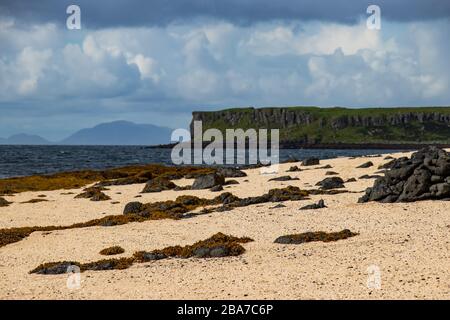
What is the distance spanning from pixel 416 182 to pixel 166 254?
16.8 meters

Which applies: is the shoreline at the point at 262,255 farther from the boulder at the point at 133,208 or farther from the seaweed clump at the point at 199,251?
the boulder at the point at 133,208

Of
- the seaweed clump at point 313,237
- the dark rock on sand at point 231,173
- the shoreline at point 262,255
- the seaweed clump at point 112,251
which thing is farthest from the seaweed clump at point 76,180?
the seaweed clump at point 313,237

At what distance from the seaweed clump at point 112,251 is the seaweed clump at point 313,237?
6.66 m

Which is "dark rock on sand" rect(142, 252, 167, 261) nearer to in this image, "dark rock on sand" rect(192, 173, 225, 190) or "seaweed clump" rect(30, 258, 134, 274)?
"seaweed clump" rect(30, 258, 134, 274)

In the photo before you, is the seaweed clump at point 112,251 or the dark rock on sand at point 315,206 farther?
the dark rock on sand at point 315,206

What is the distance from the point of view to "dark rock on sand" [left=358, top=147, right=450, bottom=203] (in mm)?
34312

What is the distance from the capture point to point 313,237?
26.1 m

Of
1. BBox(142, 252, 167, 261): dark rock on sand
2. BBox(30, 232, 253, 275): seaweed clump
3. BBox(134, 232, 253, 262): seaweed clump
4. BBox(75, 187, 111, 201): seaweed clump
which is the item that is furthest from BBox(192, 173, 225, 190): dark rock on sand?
BBox(142, 252, 167, 261): dark rock on sand

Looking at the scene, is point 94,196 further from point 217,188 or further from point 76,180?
point 76,180

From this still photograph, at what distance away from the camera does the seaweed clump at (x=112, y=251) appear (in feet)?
84.2

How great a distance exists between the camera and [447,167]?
35.1 m

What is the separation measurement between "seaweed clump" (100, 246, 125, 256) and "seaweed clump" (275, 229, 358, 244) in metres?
6.66

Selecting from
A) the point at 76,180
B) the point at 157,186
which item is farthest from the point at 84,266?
the point at 76,180
